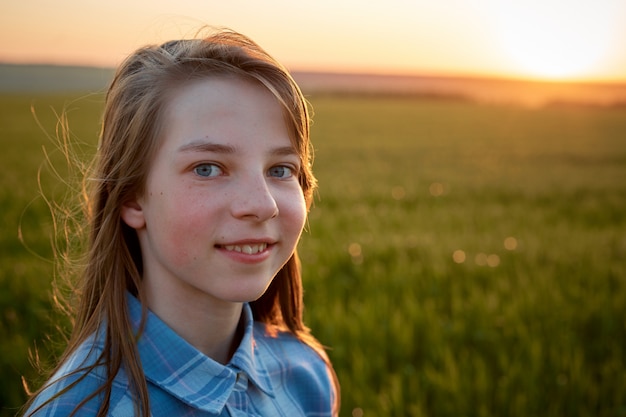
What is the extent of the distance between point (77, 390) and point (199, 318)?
352 millimetres

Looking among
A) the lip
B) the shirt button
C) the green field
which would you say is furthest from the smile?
the green field

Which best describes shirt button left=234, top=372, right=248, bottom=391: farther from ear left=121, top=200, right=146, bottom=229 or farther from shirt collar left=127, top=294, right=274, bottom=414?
ear left=121, top=200, right=146, bottom=229

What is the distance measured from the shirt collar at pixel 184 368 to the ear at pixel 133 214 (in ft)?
0.63

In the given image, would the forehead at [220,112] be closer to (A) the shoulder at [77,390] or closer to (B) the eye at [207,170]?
(B) the eye at [207,170]

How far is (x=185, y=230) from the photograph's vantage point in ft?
4.82

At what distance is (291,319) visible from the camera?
2.04m

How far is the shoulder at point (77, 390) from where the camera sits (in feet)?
4.53

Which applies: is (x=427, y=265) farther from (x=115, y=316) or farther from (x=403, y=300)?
(x=115, y=316)

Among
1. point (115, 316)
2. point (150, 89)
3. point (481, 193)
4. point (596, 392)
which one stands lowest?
point (481, 193)

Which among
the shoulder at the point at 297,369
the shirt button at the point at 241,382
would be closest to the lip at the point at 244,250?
the shirt button at the point at 241,382

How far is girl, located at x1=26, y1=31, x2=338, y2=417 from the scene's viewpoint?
1471 mm

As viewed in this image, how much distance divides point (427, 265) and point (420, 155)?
36.9 feet

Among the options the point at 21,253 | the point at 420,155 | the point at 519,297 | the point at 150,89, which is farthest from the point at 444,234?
the point at 420,155

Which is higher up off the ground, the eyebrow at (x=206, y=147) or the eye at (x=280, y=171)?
the eyebrow at (x=206, y=147)
